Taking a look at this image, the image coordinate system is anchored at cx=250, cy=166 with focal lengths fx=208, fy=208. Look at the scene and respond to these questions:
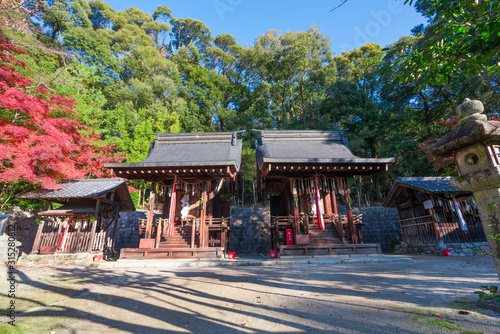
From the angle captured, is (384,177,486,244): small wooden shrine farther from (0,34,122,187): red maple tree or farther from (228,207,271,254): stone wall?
(0,34,122,187): red maple tree

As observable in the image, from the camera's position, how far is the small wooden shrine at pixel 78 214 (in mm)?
10977

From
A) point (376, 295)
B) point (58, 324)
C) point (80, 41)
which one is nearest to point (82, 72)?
point (80, 41)

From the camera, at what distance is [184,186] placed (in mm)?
11477

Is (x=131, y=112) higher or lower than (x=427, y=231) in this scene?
higher

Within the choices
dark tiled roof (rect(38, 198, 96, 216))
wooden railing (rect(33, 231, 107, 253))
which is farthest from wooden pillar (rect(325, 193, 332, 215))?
dark tiled roof (rect(38, 198, 96, 216))

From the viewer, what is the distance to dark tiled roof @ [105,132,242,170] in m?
11.1

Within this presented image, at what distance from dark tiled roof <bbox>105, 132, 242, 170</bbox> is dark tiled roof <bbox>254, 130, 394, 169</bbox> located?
1790 millimetres

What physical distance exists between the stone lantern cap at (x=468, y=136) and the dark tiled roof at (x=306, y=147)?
19.2 ft

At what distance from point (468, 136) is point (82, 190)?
15.7 metres

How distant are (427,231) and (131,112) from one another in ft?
82.7

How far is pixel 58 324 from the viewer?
2826 millimetres

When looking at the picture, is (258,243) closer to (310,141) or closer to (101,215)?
(310,141)

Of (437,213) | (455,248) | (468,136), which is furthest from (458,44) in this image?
(437,213)

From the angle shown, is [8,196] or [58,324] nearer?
[58,324]
